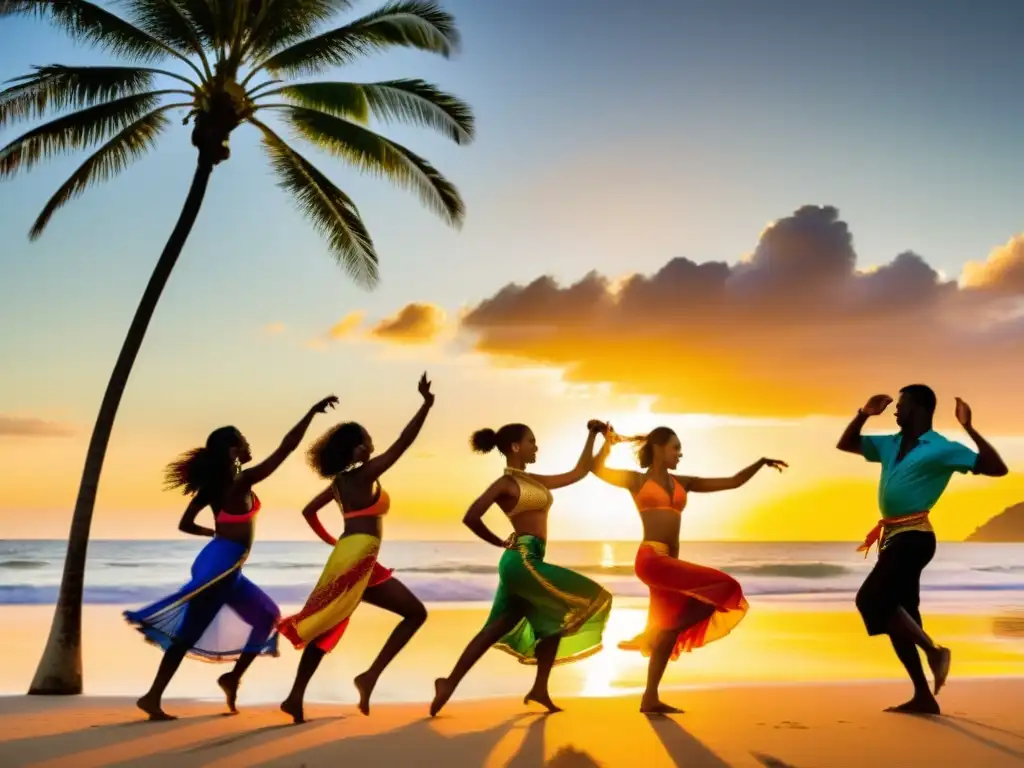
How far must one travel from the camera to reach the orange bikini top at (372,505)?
27.0 ft

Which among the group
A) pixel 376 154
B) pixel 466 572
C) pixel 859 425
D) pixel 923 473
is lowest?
pixel 466 572

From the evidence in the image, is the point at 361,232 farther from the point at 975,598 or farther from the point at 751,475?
the point at 975,598

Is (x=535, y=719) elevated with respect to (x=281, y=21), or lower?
lower

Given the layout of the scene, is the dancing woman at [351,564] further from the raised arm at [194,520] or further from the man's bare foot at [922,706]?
the man's bare foot at [922,706]

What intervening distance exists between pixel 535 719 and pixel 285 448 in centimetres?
268

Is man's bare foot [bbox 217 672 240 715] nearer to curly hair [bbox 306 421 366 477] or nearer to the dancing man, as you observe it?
curly hair [bbox 306 421 366 477]

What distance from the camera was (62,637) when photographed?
1052 centimetres

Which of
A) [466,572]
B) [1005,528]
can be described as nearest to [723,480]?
[466,572]

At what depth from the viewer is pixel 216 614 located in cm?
834

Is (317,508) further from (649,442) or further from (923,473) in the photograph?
(923,473)

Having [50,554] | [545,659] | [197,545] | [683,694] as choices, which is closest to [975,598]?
[683,694]

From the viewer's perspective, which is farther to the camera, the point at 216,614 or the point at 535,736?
the point at 216,614

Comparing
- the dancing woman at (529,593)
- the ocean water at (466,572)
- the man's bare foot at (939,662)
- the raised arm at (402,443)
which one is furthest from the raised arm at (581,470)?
the ocean water at (466,572)

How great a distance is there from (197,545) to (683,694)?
55941mm
